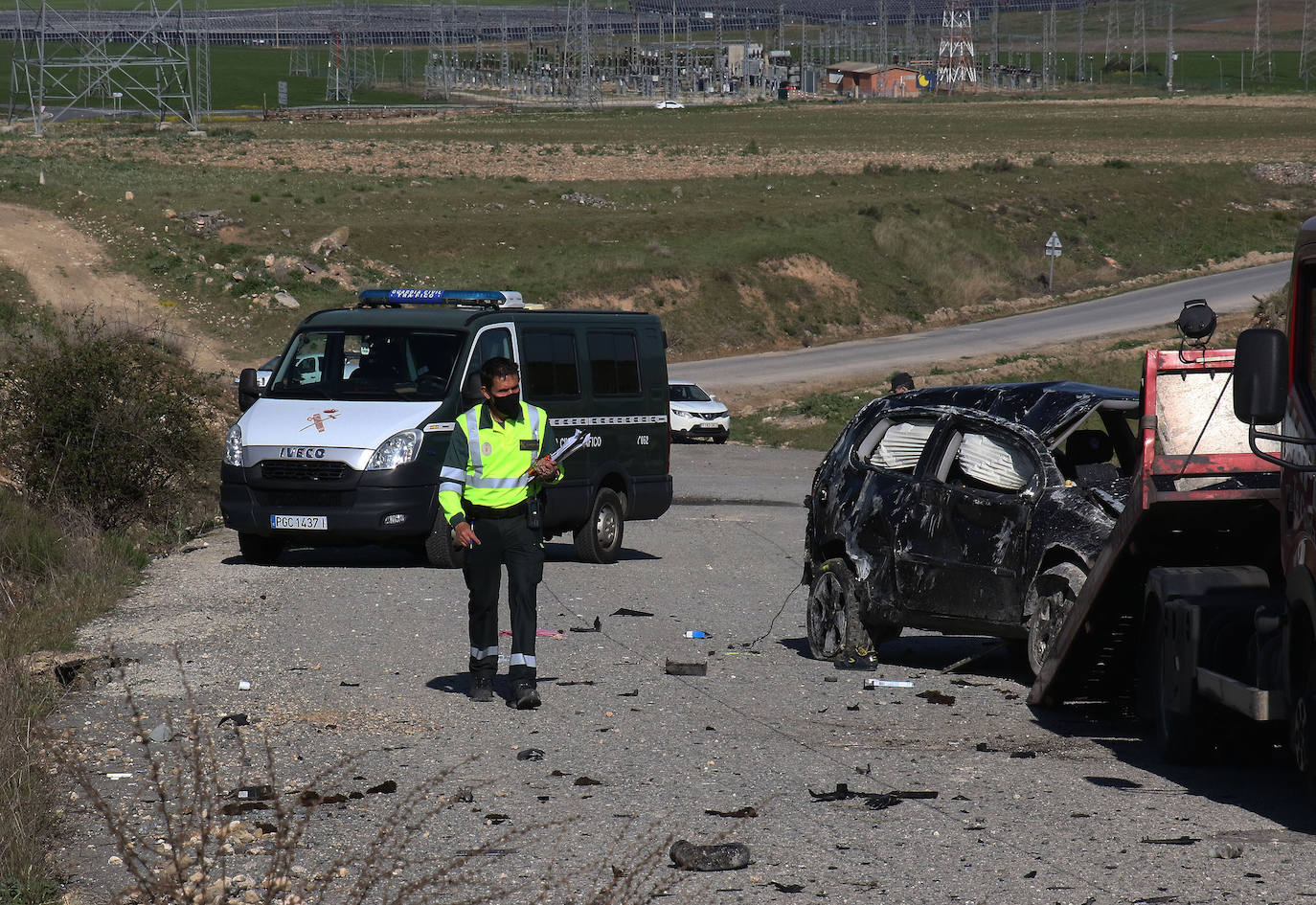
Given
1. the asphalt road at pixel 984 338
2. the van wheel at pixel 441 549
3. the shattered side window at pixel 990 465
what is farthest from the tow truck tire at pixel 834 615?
the asphalt road at pixel 984 338

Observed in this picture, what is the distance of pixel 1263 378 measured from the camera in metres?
6.04

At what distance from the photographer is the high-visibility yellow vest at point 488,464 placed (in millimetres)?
9289

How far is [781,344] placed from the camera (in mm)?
53062

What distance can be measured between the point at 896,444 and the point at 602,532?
6.37m

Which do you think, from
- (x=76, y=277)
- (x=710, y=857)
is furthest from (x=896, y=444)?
(x=76, y=277)

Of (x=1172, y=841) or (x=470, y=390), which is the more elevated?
(x=470, y=390)

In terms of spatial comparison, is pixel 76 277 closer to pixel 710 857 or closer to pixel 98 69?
pixel 710 857

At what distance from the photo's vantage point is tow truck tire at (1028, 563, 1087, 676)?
30.6ft

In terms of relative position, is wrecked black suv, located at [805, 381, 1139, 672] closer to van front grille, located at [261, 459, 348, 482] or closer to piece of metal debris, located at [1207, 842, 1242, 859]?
piece of metal debris, located at [1207, 842, 1242, 859]

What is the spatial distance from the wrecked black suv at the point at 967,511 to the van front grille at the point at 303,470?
523 centimetres

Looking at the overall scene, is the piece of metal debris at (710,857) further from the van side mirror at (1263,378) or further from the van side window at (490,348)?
the van side window at (490,348)

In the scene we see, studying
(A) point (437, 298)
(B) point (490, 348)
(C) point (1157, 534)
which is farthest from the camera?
(A) point (437, 298)

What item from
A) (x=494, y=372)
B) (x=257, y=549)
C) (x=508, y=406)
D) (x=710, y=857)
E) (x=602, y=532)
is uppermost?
(x=494, y=372)

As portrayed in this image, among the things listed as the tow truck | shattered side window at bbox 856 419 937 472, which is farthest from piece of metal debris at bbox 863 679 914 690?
shattered side window at bbox 856 419 937 472
